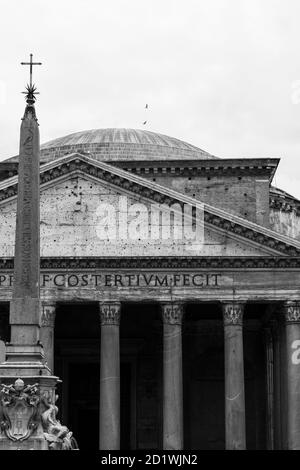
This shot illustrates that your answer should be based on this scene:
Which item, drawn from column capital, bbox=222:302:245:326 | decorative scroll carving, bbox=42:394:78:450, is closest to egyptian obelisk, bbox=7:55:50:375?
decorative scroll carving, bbox=42:394:78:450

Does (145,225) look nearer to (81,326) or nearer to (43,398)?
(81,326)

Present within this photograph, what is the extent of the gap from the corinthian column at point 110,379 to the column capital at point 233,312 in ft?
10.4

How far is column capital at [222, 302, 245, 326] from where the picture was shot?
33938 millimetres

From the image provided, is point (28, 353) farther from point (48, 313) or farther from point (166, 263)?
point (166, 263)

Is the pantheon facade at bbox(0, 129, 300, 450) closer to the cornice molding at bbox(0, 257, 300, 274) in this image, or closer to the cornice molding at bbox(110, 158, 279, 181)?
the cornice molding at bbox(0, 257, 300, 274)

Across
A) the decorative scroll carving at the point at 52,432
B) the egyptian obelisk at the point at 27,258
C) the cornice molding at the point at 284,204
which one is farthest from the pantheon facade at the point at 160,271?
the decorative scroll carving at the point at 52,432

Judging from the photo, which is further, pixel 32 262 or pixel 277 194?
pixel 277 194

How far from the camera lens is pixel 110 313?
1336 inches

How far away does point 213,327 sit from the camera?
4019cm

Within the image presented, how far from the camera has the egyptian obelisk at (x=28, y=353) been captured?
16.4 meters
